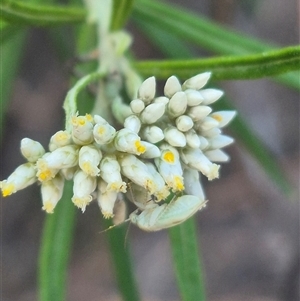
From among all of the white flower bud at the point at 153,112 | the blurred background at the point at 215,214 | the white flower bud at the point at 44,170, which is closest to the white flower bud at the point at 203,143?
the white flower bud at the point at 153,112

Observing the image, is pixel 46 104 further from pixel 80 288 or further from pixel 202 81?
pixel 202 81

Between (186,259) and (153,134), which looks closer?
(153,134)

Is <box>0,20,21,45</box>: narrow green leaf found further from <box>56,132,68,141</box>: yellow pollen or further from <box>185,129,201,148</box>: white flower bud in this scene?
<box>185,129,201,148</box>: white flower bud

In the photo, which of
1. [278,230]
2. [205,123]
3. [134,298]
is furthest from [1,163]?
[205,123]

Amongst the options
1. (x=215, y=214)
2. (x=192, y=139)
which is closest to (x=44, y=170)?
(x=192, y=139)

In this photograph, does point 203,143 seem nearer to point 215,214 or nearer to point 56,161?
point 56,161

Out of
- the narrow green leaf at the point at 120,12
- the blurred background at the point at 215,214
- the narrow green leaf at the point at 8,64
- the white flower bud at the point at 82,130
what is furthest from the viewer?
the blurred background at the point at 215,214

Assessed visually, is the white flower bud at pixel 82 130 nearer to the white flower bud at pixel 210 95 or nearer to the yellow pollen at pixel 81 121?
the yellow pollen at pixel 81 121

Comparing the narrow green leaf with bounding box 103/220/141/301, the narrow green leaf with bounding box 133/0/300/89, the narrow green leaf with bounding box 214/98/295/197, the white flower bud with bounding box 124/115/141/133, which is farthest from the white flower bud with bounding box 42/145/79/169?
the narrow green leaf with bounding box 214/98/295/197
